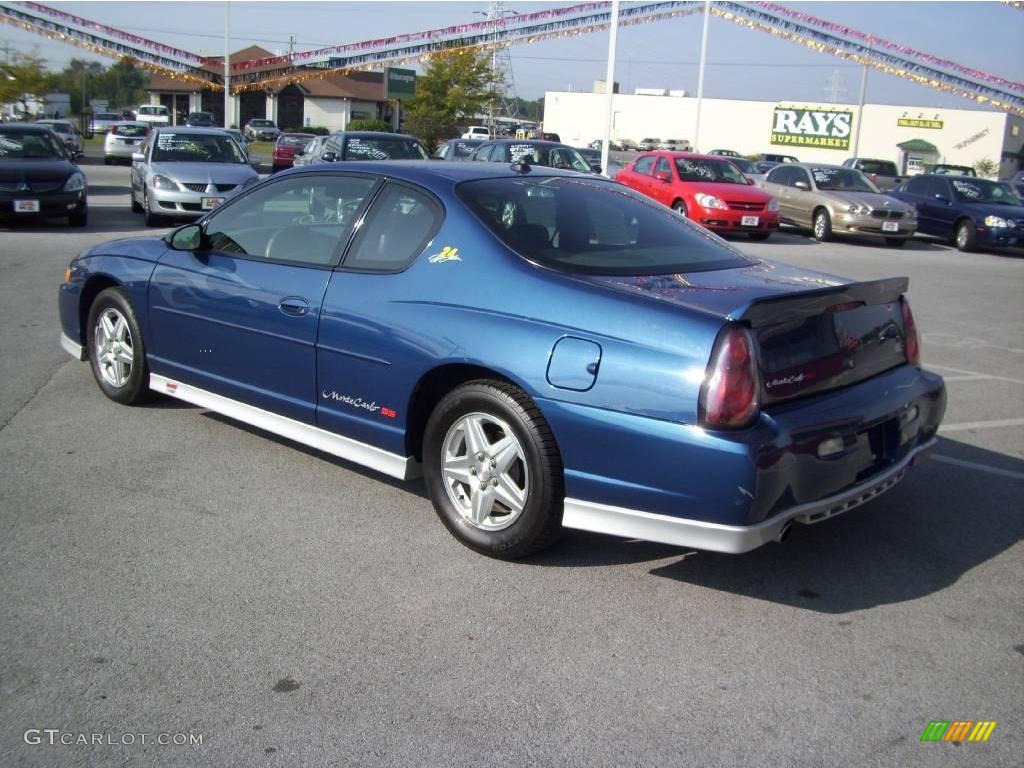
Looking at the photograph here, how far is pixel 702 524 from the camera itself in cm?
354

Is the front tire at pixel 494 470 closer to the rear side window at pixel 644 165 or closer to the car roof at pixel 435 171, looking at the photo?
the car roof at pixel 435 171

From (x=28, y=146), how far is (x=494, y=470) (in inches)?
605

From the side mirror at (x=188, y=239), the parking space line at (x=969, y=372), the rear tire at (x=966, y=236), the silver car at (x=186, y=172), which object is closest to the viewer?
the side mirror at (x=188, y=239)

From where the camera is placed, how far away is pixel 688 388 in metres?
3.51

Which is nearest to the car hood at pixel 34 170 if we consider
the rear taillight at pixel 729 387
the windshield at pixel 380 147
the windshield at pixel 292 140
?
the windshield at pixel 380 147

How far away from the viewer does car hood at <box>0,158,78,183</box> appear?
15.3 metres

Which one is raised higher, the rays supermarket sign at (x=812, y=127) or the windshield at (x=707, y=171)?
the rays supermarket sign at (x=812, y=127)

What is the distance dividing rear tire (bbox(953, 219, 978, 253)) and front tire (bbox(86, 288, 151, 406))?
1851cm

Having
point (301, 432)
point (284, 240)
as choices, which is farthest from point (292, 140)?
point (301, 432)

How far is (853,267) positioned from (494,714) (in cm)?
1481

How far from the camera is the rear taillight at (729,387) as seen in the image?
3.48 m

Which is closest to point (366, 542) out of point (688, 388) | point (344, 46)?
point (688, 388)

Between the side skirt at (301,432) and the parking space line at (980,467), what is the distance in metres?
3.12

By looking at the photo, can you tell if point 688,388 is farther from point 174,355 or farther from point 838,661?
point 174,355
